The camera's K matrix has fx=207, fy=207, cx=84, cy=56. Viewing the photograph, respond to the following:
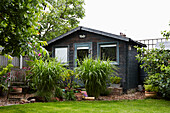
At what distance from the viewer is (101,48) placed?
10.2 metres

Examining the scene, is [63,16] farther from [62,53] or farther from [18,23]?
[18,23]

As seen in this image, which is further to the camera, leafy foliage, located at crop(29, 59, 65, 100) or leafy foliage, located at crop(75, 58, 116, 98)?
leafy foliage, located at crop(75, 58, 116, 98)

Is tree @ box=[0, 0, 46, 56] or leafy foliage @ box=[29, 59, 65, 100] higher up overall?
tree @ box=[0, 0, 46, 56]

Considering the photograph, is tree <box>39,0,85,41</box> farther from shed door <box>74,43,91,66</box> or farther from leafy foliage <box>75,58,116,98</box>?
leafy foliage <box>75,58,116,98</box>

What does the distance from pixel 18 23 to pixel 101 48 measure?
725 cm

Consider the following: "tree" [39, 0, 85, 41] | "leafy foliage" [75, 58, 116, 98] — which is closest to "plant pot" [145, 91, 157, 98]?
"leafy foliage" [75, 58, 116, 98]

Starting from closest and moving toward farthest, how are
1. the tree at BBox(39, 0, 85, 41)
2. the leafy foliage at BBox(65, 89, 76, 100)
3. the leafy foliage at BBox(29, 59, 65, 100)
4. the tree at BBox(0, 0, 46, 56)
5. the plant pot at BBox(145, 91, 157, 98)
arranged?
the tree at BBox(0, 0, 46, 56) < the leafy foliage at BBox(29, 59, 65, 100) < the leafy foliage at BBox(65, 89, 76, 100) < the plant pot at BBox(145, 91, 157, 98) < the tree at BBox(39, 0, 85, 41)

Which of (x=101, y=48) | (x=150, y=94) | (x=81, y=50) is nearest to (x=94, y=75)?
(x=150, y=94)

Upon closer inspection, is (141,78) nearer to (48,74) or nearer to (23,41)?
(48,74)

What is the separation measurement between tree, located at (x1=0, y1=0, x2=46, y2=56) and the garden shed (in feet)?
18.7

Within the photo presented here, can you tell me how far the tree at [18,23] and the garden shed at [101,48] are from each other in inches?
224

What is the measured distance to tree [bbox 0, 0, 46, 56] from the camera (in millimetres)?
3111

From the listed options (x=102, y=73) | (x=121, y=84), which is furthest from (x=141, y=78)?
(x=102, y=73)

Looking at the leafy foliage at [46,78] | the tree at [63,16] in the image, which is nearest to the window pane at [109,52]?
the leafy foliage at [46,78]
